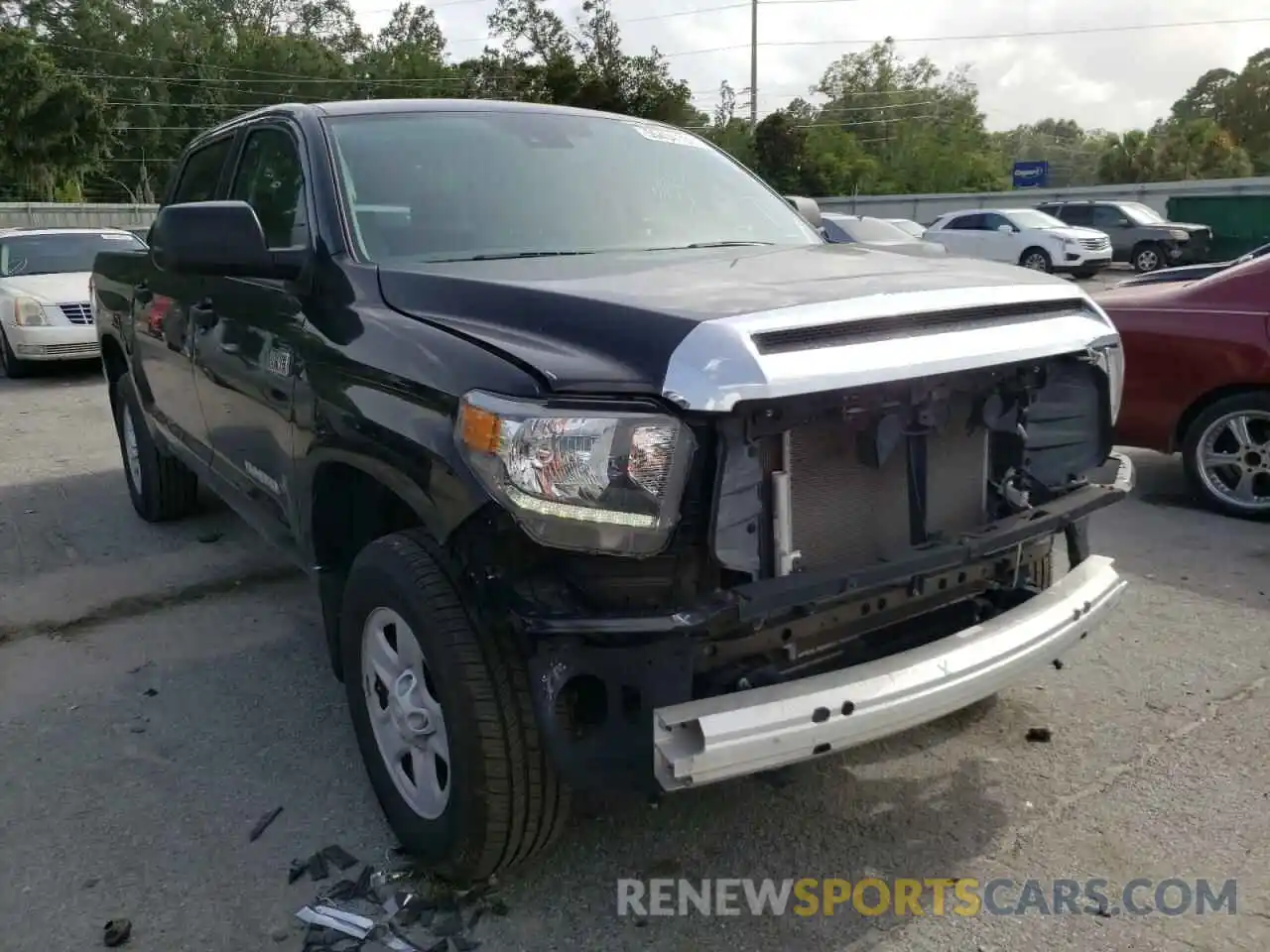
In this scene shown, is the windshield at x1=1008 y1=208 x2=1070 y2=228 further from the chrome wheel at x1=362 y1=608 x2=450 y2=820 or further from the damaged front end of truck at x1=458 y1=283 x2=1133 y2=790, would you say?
the chrome wheel at x1=362 y1=608 x2=450 y2=820

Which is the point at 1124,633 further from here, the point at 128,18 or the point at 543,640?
the point at 128,18

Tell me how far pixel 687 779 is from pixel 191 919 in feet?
4.52

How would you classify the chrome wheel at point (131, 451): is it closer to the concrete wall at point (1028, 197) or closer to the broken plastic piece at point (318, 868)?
the broken plastic piece at point (318, 868)

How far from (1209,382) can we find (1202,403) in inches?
5.7

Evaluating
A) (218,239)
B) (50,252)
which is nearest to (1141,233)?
(50,252)

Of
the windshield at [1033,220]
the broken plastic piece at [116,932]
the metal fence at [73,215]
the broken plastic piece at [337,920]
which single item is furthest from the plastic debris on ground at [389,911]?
the metal fence at [73,215]

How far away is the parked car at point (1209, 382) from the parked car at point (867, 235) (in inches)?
88.3

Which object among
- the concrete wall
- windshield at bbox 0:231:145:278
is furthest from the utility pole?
windshield at bbox 0:231:145:278

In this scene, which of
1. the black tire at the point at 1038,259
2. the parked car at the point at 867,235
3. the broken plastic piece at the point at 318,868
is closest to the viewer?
the broken plastic piece at the point at 318,868

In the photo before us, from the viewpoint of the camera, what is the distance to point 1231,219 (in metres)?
24.4

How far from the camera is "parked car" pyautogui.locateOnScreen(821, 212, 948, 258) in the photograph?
3.82 m

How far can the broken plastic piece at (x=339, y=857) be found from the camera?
2877mm

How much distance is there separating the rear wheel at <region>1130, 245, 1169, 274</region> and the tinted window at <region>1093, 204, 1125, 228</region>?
2.75ft

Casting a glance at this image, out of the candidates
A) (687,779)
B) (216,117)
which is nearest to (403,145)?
(687,779)
